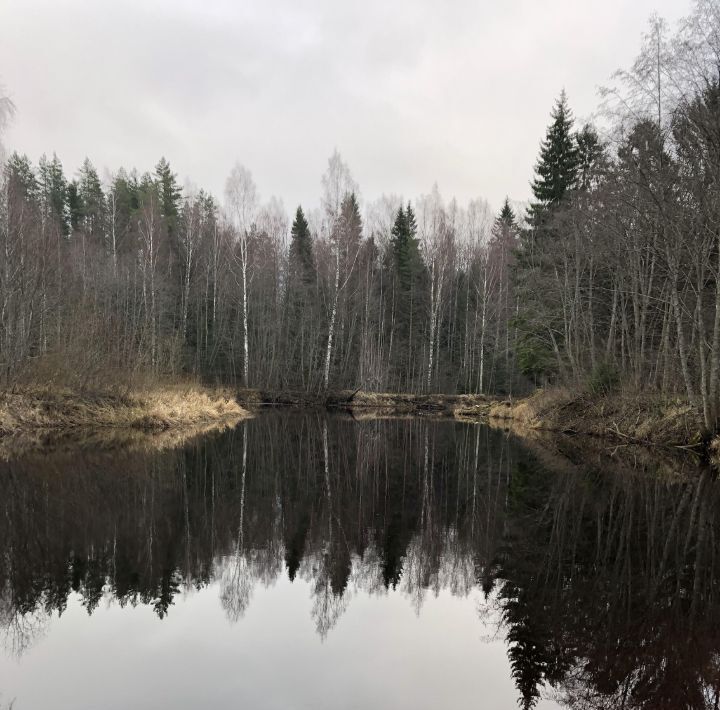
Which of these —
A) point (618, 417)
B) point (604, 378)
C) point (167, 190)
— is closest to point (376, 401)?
point (604, 378)

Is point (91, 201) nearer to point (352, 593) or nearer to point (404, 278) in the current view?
point (404, 278)

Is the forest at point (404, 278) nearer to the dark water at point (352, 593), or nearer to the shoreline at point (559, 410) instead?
the shoreline at point (559, 410)

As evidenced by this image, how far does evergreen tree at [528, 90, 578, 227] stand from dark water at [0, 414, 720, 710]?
864 inches

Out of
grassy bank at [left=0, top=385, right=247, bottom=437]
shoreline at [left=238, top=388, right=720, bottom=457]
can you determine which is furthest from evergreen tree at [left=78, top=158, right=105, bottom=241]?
grassy bank at [left=0, top=385, right=247, bottom=437]

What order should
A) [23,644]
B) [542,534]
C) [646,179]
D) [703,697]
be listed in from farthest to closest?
[646,179] < [542,534] < [23,644] < [703,697]

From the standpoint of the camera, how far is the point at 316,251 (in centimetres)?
3959

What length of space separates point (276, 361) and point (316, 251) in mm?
Answer: 9220

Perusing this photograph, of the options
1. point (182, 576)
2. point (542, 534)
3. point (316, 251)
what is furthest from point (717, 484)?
point (316, 251)

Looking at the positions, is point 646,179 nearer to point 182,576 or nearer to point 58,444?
point 182,576

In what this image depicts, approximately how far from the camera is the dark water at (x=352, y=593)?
3.57 metres

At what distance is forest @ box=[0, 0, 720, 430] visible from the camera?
568 inches

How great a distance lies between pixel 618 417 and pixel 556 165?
17.2 m

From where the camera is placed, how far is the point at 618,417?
678 inches

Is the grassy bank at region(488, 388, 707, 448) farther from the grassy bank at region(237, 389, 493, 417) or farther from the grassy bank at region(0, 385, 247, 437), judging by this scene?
the grassy bank at region(0, 385, 247, 437)
